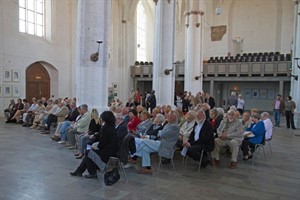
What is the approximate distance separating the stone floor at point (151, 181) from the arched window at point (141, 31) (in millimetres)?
20765

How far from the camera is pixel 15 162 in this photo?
5.97 metres

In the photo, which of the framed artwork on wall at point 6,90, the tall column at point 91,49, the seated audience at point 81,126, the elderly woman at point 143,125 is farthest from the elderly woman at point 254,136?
the framed artwork on wall at point 6,90

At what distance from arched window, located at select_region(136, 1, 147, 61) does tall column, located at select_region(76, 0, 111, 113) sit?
56.1 ft

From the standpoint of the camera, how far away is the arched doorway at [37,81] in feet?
57.1

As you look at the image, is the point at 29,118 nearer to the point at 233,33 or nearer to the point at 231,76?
the point at 231,76

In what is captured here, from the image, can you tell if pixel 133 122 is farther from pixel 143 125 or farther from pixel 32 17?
pixel 32 17

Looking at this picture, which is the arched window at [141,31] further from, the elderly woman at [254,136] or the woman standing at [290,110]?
the elderly woman at [254,136]

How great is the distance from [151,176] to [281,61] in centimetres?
1681

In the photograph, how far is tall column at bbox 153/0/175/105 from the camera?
524 inches

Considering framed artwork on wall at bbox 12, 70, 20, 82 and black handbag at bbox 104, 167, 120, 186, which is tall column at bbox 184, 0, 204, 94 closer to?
framed artwork on wall at bbox 12, 70, 20, 82

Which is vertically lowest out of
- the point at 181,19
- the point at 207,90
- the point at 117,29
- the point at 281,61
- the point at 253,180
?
the point at 253,180

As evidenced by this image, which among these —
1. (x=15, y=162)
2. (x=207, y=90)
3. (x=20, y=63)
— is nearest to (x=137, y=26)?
(x=207, y=90)

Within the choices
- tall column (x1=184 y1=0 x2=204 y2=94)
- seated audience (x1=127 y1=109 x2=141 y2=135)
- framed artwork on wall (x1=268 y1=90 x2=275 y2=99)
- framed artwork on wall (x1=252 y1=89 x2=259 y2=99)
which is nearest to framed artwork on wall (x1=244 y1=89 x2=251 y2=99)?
framed artwork on wall (x1=252 y1=89 x2=259 y2=99)

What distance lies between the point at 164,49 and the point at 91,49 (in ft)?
16.0
